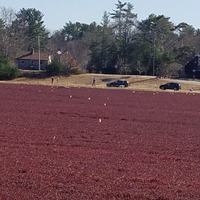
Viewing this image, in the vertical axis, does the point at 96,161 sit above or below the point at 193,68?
above

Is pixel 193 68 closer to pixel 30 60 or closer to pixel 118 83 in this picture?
pixel 118 83

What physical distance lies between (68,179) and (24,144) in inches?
231

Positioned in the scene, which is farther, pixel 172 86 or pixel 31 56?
pixel 31 56

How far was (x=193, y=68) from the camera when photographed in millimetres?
120188

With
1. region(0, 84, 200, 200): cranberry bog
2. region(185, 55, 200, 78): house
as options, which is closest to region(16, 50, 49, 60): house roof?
region(185, 55, 200, 78): house

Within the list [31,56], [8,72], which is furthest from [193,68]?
[8,72]

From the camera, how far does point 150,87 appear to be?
304 feet

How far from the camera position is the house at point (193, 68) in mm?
118438

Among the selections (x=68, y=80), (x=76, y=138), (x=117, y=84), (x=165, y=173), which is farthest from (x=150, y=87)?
(x=165, y=173)

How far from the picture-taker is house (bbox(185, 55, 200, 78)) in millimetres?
118438

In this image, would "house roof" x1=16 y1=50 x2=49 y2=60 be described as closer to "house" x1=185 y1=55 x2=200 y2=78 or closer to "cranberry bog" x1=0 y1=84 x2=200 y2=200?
"house" x1=185 y1=55 x2=200 y2=78

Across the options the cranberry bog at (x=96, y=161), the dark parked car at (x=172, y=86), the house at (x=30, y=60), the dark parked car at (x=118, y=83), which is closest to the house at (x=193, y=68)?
the dark parked car at (x=118, y=83)

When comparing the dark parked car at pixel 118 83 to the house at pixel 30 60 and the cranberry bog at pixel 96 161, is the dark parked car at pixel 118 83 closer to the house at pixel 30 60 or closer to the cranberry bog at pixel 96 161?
the house at pixel 30 60

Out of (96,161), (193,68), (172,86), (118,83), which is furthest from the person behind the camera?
(193,68)
